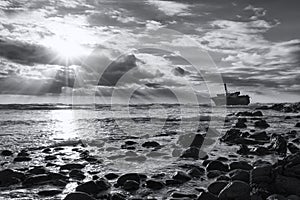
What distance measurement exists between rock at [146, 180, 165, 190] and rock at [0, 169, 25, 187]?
156 inches

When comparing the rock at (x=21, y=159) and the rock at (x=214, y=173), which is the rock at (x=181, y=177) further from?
the rock at (x=21, y=159)

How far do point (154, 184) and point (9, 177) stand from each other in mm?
4488

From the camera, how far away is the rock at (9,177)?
8.70 m

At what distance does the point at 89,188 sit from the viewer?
7742 mm

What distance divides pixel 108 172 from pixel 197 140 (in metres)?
7.73

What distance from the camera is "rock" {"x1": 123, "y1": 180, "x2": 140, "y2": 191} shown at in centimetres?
815

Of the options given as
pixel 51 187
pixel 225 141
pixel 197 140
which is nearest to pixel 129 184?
pixel 51 187

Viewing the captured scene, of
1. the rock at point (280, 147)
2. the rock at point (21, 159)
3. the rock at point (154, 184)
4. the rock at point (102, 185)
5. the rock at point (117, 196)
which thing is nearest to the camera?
the rock at point (117, 196)

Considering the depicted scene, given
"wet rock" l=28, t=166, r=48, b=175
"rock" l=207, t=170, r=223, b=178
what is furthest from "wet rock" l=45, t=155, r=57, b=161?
"rock" l=207, t=170, r=223, b=178

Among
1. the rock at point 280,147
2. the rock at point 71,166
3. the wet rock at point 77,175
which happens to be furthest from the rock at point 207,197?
the rock at point 280,147

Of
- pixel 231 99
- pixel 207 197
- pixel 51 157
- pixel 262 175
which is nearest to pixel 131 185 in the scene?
pixel 207 197

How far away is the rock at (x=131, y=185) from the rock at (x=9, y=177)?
11.0 ft

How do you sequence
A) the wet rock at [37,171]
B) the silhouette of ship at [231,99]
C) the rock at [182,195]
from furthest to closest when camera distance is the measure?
the silhouette of ship at [231,99] < the wet rock at [37,171] < the rock at [182,195]

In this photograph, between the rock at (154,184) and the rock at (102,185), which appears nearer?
the rock at (102,185)
